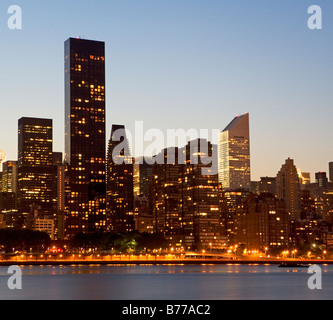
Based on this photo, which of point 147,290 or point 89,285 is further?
point 89,285
